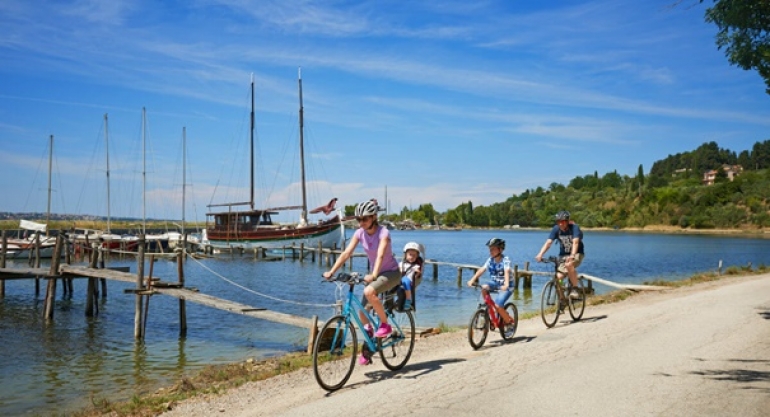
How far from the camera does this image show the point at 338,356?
8000mm

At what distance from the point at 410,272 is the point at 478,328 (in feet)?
5.26

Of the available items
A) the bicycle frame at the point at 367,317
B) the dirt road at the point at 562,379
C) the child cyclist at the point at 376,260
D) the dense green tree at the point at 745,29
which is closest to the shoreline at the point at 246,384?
the dirt road at the point at 562,379

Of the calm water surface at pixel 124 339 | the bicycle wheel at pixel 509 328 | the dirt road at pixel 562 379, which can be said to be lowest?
the calm water surface at pixel 124 339

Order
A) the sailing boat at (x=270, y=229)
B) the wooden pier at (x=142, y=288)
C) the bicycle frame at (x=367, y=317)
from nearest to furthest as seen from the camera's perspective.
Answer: the bicycle frame at (x=367, y=317), the wooden pier at (x=142, y=288), the sailing boat at (x=270, y=229)

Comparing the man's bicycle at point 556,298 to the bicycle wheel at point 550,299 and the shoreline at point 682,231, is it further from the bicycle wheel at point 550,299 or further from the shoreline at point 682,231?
the shoreline at point 682,231

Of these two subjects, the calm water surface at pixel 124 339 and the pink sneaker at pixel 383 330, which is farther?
the calm water surface at pixel 124 339

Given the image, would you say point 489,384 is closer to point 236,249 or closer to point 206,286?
point 206,286

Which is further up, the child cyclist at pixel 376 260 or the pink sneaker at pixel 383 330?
the child cyclist at pixel 376 260

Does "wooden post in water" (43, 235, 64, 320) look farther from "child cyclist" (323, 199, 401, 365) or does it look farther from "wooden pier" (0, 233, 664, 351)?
"child cyclist" (323, 199, 401, 365)

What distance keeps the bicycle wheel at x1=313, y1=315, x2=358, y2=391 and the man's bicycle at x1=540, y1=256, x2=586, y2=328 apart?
Answer: 5.67 meters

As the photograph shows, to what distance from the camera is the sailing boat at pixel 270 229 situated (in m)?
64.3

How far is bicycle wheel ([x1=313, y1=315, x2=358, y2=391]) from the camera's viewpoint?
789 centimetres

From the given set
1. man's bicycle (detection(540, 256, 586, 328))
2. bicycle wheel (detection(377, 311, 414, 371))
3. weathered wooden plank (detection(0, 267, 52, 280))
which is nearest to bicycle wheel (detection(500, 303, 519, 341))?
man's bicycle (detection(540, 256, 586, 328))

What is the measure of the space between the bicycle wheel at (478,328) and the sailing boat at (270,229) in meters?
52.3
